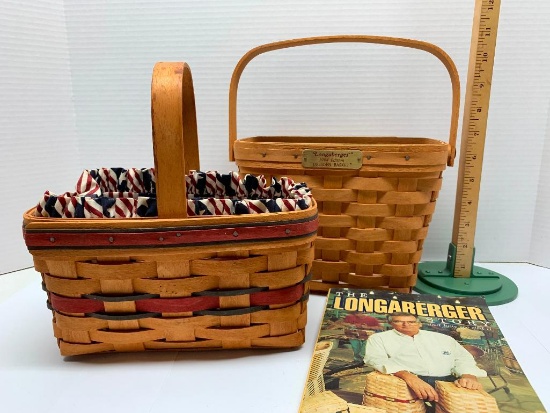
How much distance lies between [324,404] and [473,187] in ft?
1.51

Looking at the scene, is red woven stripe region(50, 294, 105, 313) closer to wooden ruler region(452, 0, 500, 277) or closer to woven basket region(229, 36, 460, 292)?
woven basket region(229, 36, 460, 292)

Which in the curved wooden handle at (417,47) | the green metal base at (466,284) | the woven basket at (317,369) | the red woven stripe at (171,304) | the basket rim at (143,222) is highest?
the curved wooden handle at (417,47)

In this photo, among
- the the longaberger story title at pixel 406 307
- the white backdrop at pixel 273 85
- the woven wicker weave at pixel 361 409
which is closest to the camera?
the woven wicker weave at pixel 361 409

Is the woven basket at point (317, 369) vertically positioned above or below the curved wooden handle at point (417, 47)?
below

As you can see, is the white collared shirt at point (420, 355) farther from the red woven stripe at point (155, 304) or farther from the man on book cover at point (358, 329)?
the red woven stripe at point (155, 304)

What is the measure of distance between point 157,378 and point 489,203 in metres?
0.68

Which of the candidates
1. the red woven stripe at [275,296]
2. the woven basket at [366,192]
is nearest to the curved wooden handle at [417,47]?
the woven basket at [366,192]

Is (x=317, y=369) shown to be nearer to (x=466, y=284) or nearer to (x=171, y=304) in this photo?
(x=171, y=304)

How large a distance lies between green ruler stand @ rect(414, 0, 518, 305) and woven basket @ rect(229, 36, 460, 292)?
42 millimetres

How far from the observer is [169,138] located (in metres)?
0.43

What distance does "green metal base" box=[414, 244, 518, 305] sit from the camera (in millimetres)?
683

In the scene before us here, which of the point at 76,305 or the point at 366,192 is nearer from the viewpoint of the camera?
the point at 76,305

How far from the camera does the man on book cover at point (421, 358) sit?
448 mm

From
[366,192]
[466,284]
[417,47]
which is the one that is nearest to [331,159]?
[366,192]
